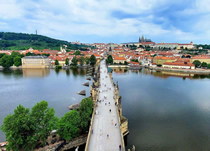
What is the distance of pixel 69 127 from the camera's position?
12531mm

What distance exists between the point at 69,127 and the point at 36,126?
2.64 m

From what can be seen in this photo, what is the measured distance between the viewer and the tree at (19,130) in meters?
10.3

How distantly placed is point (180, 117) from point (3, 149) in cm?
1970

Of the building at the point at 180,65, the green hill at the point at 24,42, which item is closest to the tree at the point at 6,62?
the green hill at the point at 24,42

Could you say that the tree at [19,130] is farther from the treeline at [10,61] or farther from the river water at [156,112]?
the treeline at [10,61]

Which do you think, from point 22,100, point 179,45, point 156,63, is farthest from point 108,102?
point 179,45

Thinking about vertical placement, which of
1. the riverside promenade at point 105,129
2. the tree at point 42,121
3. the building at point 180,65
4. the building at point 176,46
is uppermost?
the building at point 176,46

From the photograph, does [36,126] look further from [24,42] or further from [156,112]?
[24,42]

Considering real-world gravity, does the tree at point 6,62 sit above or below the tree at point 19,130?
above

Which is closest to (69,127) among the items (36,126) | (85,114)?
(85,114)

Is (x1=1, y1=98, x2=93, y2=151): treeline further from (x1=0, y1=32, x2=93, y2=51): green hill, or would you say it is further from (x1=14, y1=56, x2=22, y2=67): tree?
(x1=0, y1=32, x2=93, y2=51): green hill

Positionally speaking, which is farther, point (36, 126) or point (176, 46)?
point (176, 46)

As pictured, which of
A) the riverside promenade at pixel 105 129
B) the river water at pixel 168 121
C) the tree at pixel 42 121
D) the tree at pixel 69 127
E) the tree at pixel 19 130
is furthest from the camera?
the river water at pixel 168 121

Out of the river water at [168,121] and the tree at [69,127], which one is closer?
the tree at [69,127]
